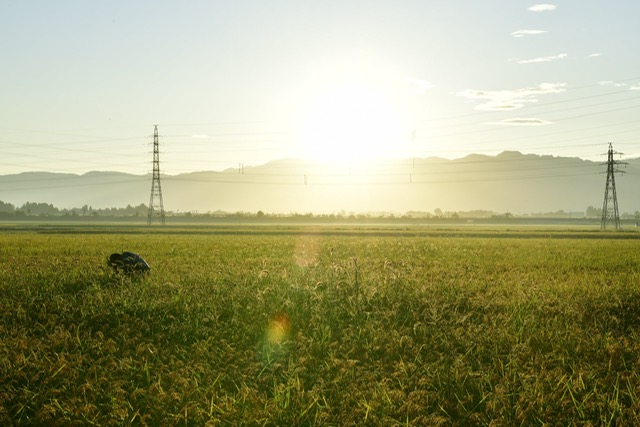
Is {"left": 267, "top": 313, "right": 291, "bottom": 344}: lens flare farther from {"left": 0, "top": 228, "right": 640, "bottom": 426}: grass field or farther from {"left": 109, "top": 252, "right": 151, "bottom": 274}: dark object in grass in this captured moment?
{"left": 109, "top": 252, "right": 151, "bottom": 274}: dark object in grass

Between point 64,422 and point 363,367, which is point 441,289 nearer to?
point 363,367

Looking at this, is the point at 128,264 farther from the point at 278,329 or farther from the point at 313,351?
the point at 313,351

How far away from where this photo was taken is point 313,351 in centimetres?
1073

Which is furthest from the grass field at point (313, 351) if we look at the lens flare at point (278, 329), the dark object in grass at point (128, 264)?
the dark object in grass at point (128, 264)

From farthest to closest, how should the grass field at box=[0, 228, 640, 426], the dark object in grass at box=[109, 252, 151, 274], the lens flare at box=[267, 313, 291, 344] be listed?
1. the dark object in grass at box=[109, 252, 151, 274]
2. the lens flare at box=[267, 313, 291, 344]
3. the grass field at box=[0, 228, 640, 426]

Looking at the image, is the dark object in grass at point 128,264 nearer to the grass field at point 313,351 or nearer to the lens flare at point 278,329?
the grass field at point 313,351

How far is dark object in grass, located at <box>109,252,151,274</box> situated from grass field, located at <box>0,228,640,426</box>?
1.49 feet

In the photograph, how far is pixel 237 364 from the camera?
33.7 ft

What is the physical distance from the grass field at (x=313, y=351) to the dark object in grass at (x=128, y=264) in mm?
456

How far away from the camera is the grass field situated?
8523 millimetres

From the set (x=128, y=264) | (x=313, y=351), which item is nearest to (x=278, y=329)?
(x=313, y=351)

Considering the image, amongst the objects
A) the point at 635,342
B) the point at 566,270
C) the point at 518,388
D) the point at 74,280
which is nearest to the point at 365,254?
the point at 566,270

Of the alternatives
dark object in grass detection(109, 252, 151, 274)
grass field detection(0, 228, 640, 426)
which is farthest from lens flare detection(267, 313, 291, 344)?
dark object in grass detection(109, 252, 151, 274)

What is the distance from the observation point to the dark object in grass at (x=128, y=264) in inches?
663
